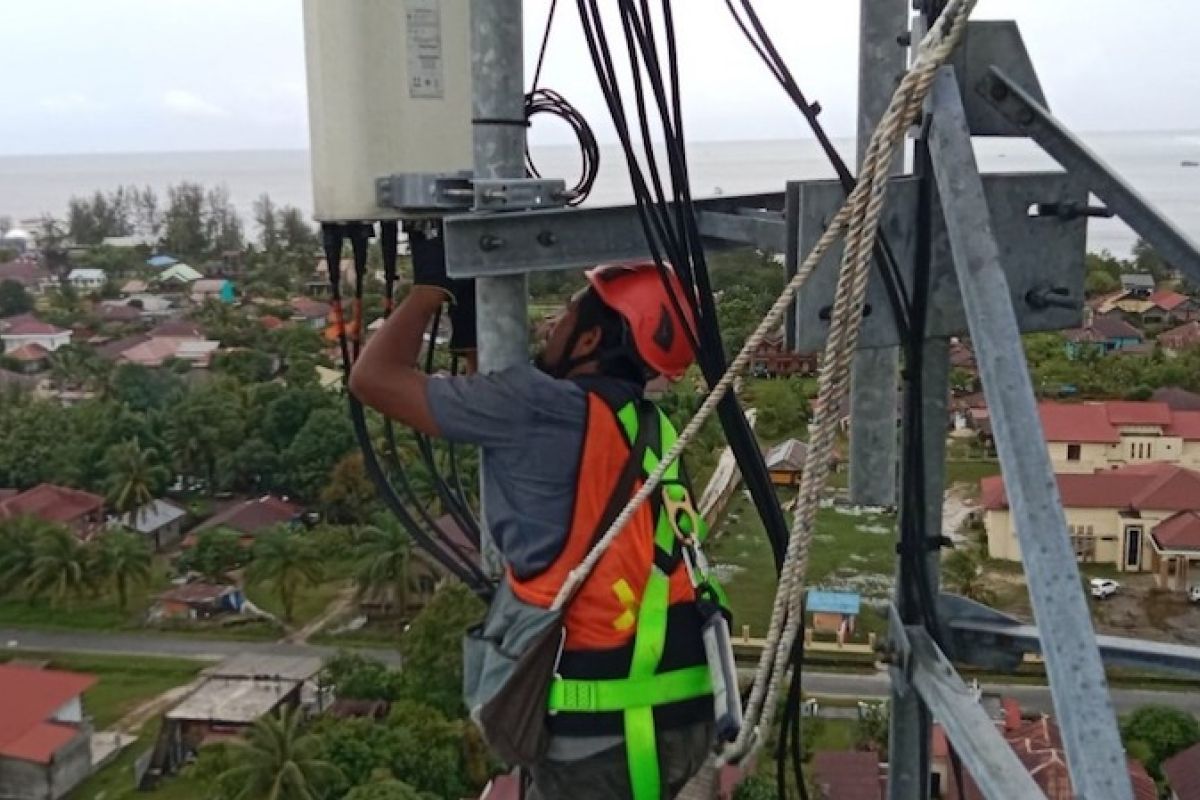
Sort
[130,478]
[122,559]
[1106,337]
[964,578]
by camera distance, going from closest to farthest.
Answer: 1. [964,578]
2. [122,559]
3. [130,478]
4. [1106,337]

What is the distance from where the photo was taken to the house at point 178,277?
137 ft

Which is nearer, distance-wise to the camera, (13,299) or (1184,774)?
(1184,774)

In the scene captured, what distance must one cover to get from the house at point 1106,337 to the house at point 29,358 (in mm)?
23555

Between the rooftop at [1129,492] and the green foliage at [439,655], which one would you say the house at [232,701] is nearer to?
the green foliage at [439,655]

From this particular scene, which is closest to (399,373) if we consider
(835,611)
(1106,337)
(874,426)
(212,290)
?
(874,426)

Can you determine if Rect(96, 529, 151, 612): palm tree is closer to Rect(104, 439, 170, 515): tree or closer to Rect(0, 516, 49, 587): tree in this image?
Rect(0, 516, 49, 587): tree

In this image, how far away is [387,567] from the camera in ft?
46.6

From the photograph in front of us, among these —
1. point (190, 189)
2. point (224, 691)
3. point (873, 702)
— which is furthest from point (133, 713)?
point (190, 189)

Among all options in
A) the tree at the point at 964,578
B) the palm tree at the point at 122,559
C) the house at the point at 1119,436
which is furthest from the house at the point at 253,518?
the house at the point at 1119,436

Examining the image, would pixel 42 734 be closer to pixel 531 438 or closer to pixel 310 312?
pixel 531 438

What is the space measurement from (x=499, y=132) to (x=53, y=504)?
57.4 feet

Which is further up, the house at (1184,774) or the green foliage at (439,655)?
the green foliage at (439,655)

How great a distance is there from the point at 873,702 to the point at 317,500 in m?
9.95

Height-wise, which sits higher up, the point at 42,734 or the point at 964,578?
the point at 964,578
